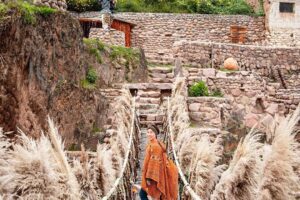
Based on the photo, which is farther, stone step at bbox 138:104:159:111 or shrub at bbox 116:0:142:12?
shrub at bbox 116:0:142:12

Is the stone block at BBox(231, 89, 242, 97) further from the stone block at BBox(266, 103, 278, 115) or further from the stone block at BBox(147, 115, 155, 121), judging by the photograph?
the stone block at BBox(147, 115, 155, 121)

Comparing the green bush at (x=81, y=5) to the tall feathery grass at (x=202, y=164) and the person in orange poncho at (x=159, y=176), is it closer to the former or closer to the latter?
the tall feathery grass at (x=202, y=164)

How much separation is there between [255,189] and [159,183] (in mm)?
3226

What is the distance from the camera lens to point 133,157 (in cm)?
1072

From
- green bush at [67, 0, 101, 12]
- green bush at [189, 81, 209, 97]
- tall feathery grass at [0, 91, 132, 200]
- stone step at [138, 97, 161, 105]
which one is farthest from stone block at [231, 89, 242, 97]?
tall feathery grass at [0, 91, 132, 200]

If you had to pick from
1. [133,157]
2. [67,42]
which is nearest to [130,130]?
[133,157]

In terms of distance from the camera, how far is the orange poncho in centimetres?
846

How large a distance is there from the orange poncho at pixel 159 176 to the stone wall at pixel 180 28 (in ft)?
53.1

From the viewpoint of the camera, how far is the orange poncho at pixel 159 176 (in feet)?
27.8

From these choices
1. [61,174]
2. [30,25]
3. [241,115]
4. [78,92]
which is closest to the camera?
[61,174]

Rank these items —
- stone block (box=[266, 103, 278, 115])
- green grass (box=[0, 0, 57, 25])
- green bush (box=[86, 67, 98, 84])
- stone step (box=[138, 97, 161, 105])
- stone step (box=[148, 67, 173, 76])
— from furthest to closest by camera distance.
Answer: stone block (box=[266, 103, 278, 115]) → stone step (box=[148, 67, 173, 76]) → green bush (box=[86, 67, 98, 84]) → stone step (box=[138, 97, 161, 105]) → green grass (box=[0, 0, 57, 25])

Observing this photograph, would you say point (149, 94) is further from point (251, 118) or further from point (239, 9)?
point (239, 9)

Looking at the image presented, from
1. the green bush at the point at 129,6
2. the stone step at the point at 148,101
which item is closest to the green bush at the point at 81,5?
the green bush at the point at 129,6

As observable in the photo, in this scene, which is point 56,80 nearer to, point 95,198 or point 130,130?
point 130,130
